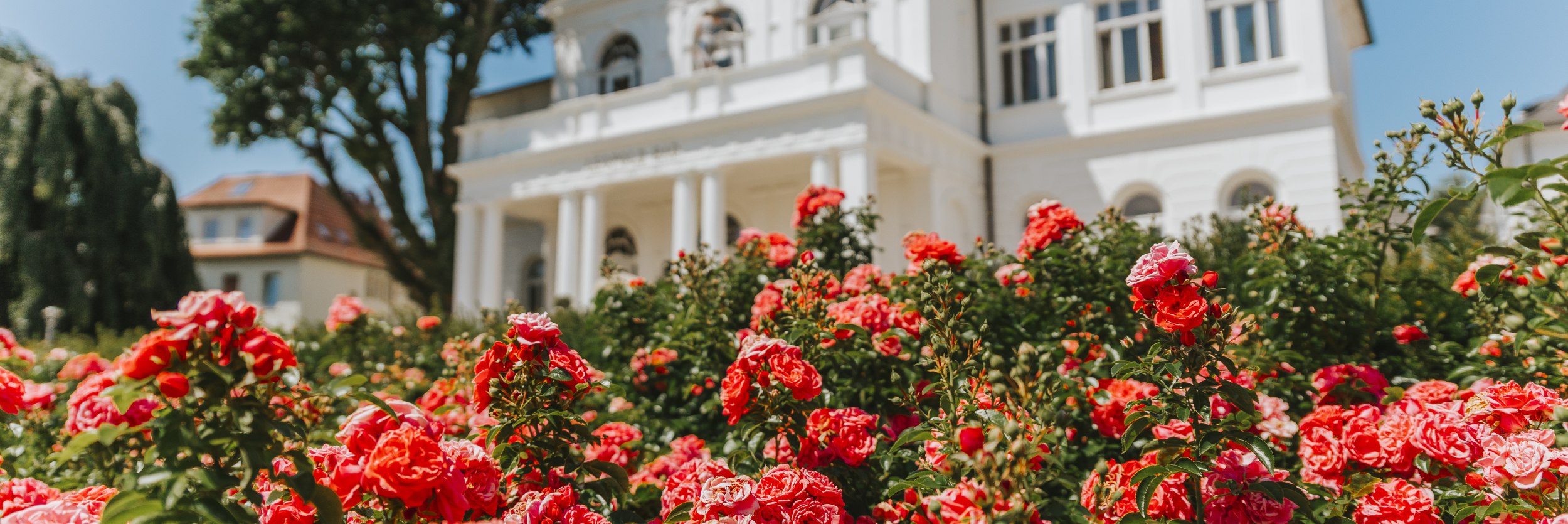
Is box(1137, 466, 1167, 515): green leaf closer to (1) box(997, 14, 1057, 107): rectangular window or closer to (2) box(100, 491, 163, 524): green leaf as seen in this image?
(2) box(100, 491, 163, 524): green leaf

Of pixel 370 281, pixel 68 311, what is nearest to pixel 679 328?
pixel 68 311

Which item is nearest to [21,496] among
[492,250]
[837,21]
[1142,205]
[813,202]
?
[813,202]

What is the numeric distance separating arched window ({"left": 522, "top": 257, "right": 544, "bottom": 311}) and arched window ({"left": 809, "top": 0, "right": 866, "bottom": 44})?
10.1 meters

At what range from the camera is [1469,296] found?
3383mm

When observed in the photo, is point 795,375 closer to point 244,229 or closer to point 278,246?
point 278,246

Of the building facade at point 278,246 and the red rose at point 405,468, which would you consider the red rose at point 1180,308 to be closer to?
the red rose at point 405,468

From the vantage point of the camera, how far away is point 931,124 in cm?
1647

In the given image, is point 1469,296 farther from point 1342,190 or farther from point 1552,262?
point 1552,262

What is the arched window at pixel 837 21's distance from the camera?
18406 millimetres

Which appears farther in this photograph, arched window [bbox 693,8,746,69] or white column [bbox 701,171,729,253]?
arched window [bbox 693,8,746,69]

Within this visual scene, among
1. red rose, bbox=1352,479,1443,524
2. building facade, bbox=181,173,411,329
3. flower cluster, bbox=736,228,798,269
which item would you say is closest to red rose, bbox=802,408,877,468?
red rose, bbox=1352,479,1443,524

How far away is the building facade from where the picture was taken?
35.7 m

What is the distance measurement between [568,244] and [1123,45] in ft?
39.9

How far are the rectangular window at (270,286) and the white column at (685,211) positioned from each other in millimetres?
26126
